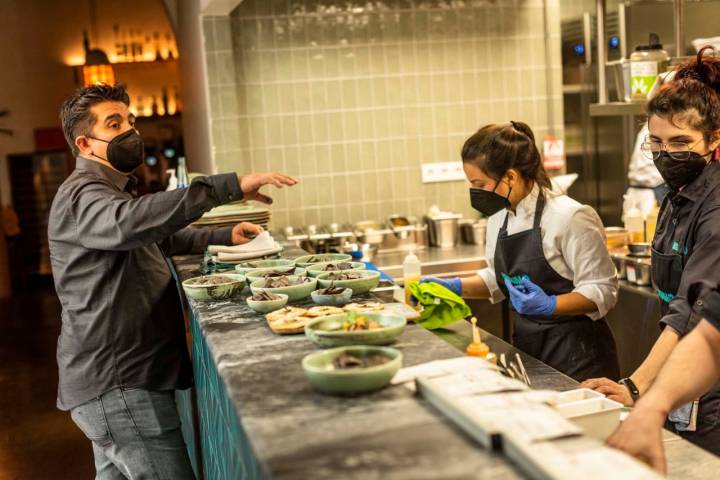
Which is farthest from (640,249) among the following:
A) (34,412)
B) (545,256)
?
(34,412)

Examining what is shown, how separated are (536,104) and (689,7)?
120 centimetres

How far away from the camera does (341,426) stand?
1486 millimetres

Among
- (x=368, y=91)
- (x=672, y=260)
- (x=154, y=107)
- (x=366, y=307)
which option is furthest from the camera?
(x=154, y=107)

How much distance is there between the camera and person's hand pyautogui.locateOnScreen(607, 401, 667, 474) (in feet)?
5.31

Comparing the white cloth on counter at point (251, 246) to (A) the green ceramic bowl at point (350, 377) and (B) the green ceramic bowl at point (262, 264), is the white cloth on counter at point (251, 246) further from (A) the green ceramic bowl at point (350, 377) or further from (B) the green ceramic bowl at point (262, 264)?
(A) the green ceramic bowl at point (350, 377)

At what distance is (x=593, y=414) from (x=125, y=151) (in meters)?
1.86

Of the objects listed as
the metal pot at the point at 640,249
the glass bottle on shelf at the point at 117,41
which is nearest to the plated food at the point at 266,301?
the metal pot at the point at 640,249

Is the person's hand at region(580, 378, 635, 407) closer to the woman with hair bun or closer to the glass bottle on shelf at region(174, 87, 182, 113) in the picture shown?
→ the woman with hair bun

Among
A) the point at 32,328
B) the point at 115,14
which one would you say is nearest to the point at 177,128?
the point at 115,14

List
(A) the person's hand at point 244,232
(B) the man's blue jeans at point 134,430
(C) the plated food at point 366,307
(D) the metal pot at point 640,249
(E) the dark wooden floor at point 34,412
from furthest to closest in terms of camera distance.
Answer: (E) the dark wooden floor at point 34,412
(D) the metal pot at point 640,249
(A) the person's hand at point 244,232
(B) the man's blue jeans at point 134,430
(C) the plated food at point 366,307

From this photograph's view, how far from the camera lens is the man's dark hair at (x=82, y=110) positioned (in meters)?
3.04

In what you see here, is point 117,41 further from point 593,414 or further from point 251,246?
point 593,414

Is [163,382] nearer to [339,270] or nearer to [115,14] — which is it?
[339,270]

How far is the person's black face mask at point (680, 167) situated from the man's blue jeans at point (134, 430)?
5.83 ft
